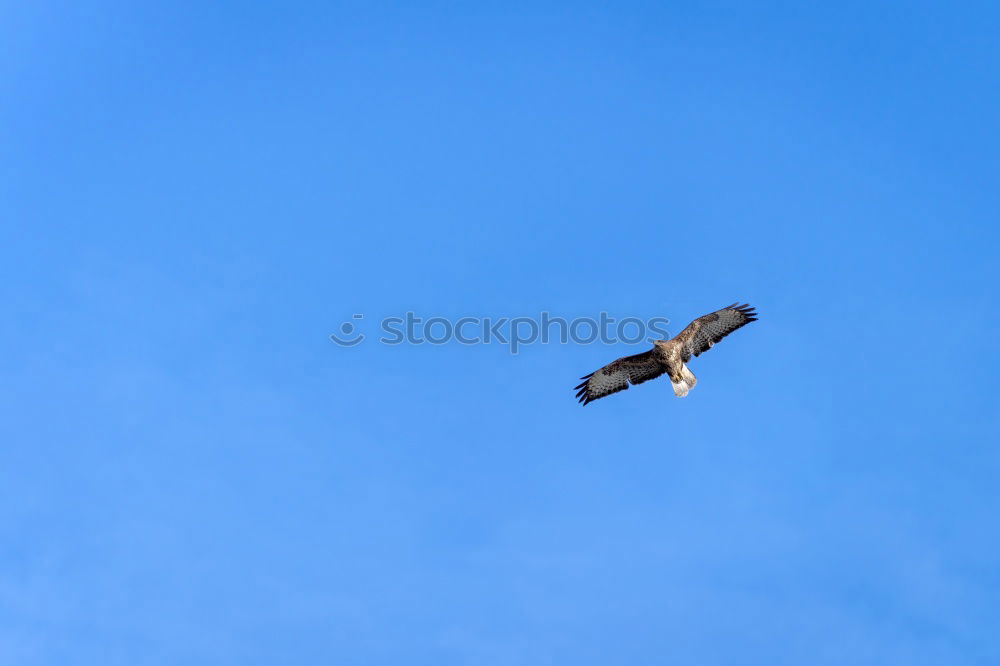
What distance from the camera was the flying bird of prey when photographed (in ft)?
Answer: 122

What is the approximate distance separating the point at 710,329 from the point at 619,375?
2449 millimetres

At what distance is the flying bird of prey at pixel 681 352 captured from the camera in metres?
37.2

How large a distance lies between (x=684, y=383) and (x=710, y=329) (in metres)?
1.42

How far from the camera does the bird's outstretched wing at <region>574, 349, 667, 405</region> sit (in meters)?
37.7

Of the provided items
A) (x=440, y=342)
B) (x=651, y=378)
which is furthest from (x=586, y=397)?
(x=440, y=342)

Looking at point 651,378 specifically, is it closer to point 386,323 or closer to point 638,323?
Result: point 638,323

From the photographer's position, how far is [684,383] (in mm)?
37312

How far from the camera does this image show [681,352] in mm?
37406

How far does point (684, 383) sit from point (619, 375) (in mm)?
1670

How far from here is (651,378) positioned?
1501 inches

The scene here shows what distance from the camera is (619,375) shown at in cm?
3809

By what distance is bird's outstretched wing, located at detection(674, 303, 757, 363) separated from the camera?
37250 millimetres

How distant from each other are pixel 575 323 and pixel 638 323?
5.21 feet

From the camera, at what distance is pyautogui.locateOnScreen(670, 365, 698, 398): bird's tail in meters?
37.2
